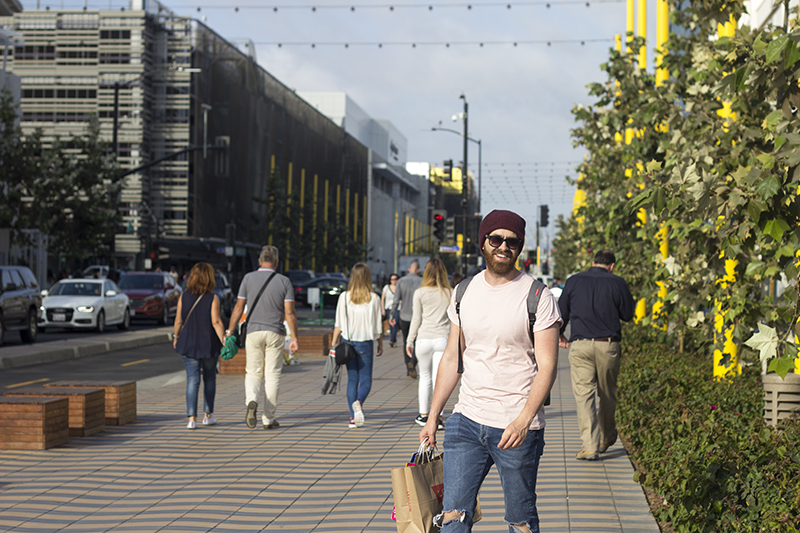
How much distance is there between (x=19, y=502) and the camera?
6637mm

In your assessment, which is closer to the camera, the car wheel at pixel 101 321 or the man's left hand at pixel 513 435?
the man's left hand at pixel 513 435

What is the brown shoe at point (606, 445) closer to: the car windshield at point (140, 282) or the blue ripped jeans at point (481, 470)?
the blue ripped jeans at point (481, 470)

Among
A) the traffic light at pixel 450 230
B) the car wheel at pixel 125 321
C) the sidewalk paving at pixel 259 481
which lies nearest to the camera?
the sidewalk paving at pixel 259 481

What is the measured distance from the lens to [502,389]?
13.4 ft

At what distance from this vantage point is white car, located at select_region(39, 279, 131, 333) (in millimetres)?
26812

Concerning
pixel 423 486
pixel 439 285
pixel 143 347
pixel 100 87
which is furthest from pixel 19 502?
pixel 100 87

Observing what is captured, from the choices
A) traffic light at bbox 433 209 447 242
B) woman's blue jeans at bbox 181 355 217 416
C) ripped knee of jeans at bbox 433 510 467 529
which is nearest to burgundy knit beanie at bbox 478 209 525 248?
ripped knee of jeans at bbox 433 510 467 529

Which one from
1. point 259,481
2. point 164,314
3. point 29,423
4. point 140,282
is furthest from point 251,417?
point 140,282

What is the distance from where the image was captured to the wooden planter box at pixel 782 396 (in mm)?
7586

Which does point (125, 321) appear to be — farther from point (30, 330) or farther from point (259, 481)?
point (259, 481)

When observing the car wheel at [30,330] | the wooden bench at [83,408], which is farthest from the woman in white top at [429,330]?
the car wheel at [30,330]

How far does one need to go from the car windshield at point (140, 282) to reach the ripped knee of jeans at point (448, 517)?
96.3 feet

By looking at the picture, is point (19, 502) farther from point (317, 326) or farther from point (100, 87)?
point (100, 87)

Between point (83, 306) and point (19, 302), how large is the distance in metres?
4.35
